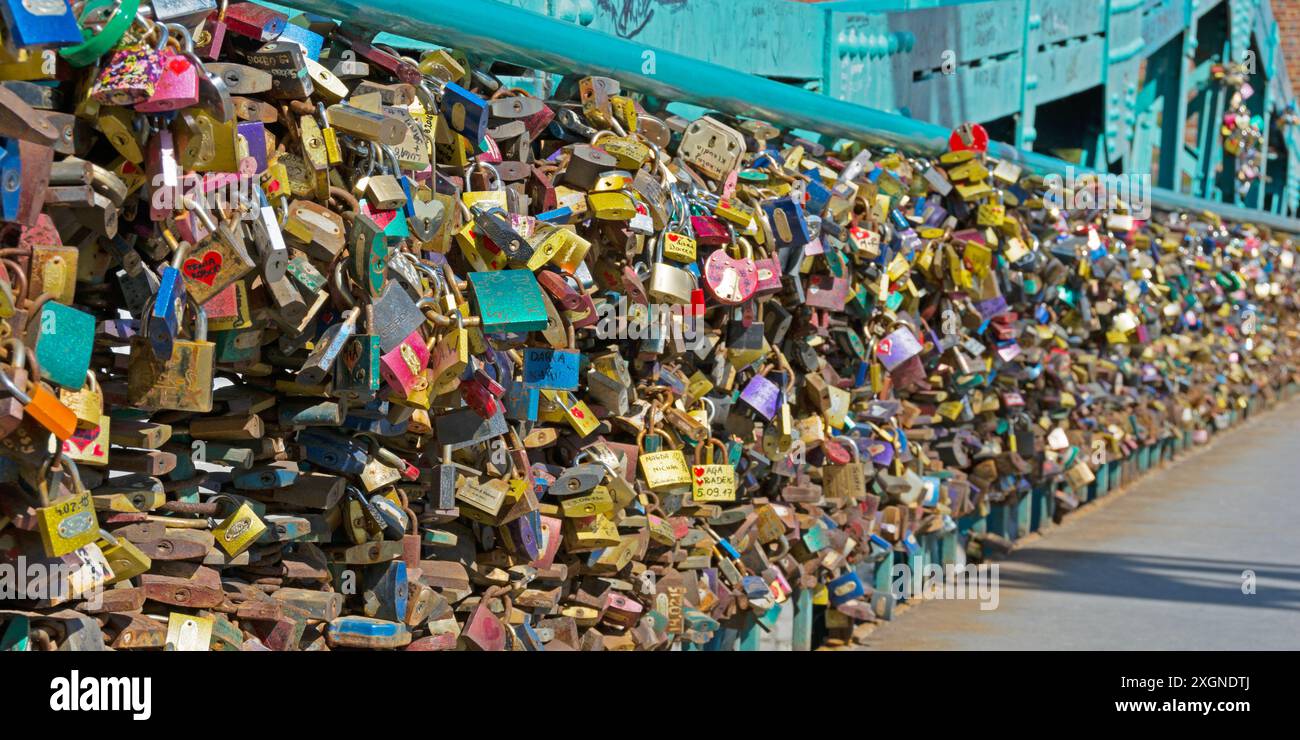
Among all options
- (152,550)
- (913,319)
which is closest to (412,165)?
(152,550)

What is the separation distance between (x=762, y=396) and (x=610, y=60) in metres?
1.04

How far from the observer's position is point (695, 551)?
3596 mm

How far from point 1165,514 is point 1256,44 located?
11.5 metres

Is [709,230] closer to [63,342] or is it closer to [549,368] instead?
[549,368]

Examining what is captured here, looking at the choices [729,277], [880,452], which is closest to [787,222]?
[729,277]

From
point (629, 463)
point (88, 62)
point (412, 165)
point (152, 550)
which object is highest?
point (88, 62)

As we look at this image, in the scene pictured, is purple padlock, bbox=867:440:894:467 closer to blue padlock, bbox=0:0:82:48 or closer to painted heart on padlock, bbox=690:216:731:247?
painted heart on padlock, bbox=690:216:731:247

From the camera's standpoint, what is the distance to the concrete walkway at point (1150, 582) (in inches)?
178

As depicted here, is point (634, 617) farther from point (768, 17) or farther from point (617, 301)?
point (768, 17)

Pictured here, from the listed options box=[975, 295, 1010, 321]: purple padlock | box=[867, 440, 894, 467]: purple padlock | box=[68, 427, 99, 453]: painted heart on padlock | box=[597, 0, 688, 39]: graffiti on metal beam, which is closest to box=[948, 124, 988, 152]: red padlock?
box=[975, 295, 1010, 321]: purple padlock

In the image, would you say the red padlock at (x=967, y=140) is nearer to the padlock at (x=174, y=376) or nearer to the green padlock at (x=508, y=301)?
the green padlock at (x=508, y=301)

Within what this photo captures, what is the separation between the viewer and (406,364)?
7.59ft

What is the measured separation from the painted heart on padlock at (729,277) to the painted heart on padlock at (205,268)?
1.59m

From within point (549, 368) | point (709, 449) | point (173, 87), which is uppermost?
point (173, 87)
